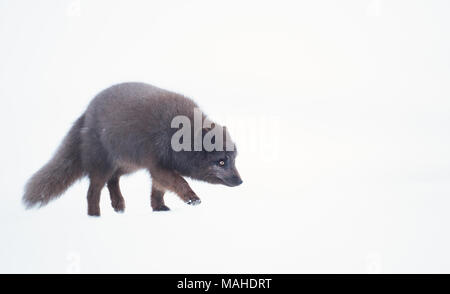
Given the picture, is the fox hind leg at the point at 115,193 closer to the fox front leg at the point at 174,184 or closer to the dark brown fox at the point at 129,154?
the dark brown fox at the point at 129,154

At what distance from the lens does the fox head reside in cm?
895

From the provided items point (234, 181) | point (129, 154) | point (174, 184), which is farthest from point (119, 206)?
point (234, 181)

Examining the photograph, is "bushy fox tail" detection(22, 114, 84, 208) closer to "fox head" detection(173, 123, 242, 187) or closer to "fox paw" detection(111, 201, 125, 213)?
"fox paw" detection(111, 201, 125, 213)

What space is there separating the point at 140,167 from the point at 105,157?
30.7 inches

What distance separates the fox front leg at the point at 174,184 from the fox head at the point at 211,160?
0.24 m

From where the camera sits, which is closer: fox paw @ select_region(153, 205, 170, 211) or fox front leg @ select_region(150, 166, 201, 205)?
fox front leg @ select_region(150, 166, 201, 205)

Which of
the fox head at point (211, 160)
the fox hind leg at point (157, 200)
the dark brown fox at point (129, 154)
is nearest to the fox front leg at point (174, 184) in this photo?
the dark brown fox at point (129, 154)

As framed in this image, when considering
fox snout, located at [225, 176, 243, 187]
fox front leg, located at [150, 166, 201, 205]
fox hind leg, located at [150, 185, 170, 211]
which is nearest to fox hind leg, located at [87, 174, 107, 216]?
fox hind leg, located at [150, 185, 170, 211]

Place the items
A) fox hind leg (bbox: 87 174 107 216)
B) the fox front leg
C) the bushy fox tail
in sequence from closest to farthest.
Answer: the fox front leg < fox hind leg (bbox: 87 174 107 216) < the bushy fox tail

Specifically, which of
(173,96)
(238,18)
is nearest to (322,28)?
(238,18)

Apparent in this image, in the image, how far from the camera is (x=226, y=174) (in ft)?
29.6

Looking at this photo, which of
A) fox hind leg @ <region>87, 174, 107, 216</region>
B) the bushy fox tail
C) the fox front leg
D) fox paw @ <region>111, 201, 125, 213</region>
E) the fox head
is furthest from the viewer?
fox paw @ <region>111, 201, 125, 213</region>

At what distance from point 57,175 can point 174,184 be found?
104 inches

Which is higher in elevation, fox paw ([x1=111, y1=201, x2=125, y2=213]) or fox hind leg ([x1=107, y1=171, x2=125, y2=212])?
fox hind leg ([x1=107, y1=171, x2=125, y2=212])
